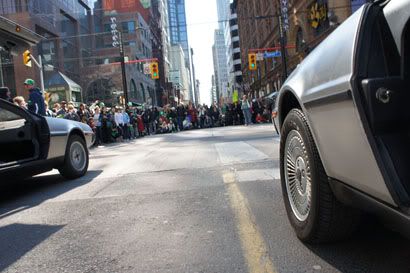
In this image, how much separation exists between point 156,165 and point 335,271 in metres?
5.90

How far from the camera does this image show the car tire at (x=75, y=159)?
718cm

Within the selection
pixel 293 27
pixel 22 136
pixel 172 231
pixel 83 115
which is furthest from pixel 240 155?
pixel 293 27

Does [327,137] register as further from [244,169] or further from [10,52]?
[10,52]

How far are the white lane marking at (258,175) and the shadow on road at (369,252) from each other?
271 centimetres

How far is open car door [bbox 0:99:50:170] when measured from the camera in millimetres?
6262

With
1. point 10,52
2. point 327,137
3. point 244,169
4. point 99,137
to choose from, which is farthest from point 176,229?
point 99,137

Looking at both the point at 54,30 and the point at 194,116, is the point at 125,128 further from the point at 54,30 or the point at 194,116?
the point at 54,30

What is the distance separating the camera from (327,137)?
272cm

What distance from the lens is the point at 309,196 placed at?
3.13 m

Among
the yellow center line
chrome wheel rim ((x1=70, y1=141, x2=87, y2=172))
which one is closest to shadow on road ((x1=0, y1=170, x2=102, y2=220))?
chrome wheel rim ((x1=70, y1=141, x2=87, y2=172))

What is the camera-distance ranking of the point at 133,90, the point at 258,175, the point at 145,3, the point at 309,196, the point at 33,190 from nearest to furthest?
the point at 309,196
the point at 258,175
the point at 33,190
the point at 133,90
the point at 145,3

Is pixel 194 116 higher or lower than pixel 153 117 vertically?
lower

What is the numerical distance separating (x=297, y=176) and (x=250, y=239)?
59 cm

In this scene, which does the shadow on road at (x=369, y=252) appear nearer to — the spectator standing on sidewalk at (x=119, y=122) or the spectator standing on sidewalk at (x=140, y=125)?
the spectator standing on sidewalk at (x=119, y=122)
